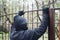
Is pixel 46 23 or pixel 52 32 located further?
pixel 52 32

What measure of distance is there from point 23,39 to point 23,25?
0.72ft

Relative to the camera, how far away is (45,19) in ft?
10.5

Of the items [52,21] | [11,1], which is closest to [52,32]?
[52,21]

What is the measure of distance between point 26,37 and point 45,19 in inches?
14.8

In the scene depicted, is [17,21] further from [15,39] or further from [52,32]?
[52,32]

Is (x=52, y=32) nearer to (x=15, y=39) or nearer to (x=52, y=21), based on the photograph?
(x=52, y=21)

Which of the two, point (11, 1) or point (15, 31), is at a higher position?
point (11, 1)

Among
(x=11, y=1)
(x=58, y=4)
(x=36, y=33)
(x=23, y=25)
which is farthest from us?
(x=11, y=1)

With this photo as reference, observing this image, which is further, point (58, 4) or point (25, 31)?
point (58, 4)

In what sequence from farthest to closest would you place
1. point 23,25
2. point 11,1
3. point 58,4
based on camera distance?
point 11,1 → point 58,4 → point 23,25

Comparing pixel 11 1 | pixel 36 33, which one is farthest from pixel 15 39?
pixel 11 1

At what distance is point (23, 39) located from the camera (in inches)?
130

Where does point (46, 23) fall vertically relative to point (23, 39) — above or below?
above

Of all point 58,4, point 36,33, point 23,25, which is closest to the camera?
point 36,33
